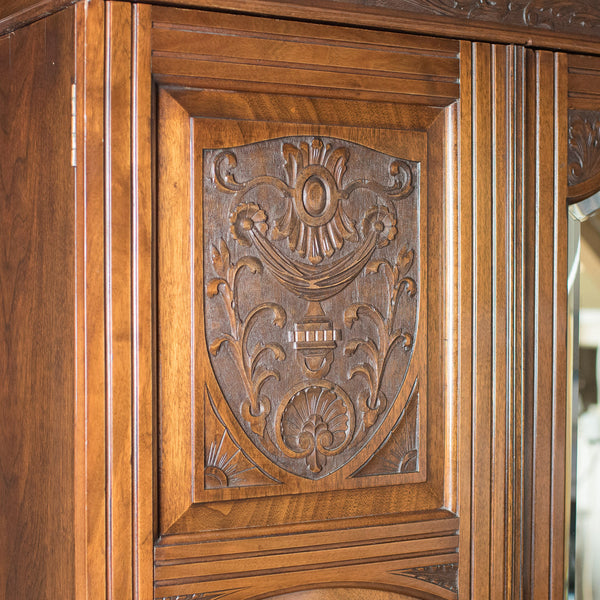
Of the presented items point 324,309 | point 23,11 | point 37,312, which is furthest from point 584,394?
point 23,11

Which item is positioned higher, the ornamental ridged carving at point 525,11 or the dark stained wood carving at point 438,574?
the ornamental ridged carving at point 525,11

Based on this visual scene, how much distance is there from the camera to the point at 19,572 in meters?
0.90

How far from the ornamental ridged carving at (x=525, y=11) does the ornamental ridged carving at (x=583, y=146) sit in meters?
0.12

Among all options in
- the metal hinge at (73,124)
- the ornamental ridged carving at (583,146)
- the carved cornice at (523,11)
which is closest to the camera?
the metal hinge at (73,124)

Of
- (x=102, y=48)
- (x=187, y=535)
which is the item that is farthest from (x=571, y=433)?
(x=102, y=48)

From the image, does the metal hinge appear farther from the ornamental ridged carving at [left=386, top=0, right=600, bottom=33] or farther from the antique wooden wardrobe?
the ornamental ridged carving at [left=386, top=0, right=600, bottom=33]

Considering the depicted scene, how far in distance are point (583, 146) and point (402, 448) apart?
489 mm

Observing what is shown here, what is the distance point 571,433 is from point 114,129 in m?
0.73

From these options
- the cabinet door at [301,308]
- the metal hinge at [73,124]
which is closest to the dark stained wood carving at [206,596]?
the cabinet door at [301,308]

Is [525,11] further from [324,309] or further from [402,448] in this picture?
[402,448]

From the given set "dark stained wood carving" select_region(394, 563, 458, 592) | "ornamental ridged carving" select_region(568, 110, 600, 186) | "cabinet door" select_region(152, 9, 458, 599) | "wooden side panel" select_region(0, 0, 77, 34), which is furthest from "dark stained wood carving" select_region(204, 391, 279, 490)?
"ornamental ridged carving" select_region(568, 110, 600, 186)

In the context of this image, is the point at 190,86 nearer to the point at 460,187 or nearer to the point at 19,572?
the point at 460,187

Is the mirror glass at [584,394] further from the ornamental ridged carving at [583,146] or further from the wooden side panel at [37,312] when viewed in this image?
the wooden side panel at [37,312]

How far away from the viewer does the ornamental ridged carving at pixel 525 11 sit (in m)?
0.90
